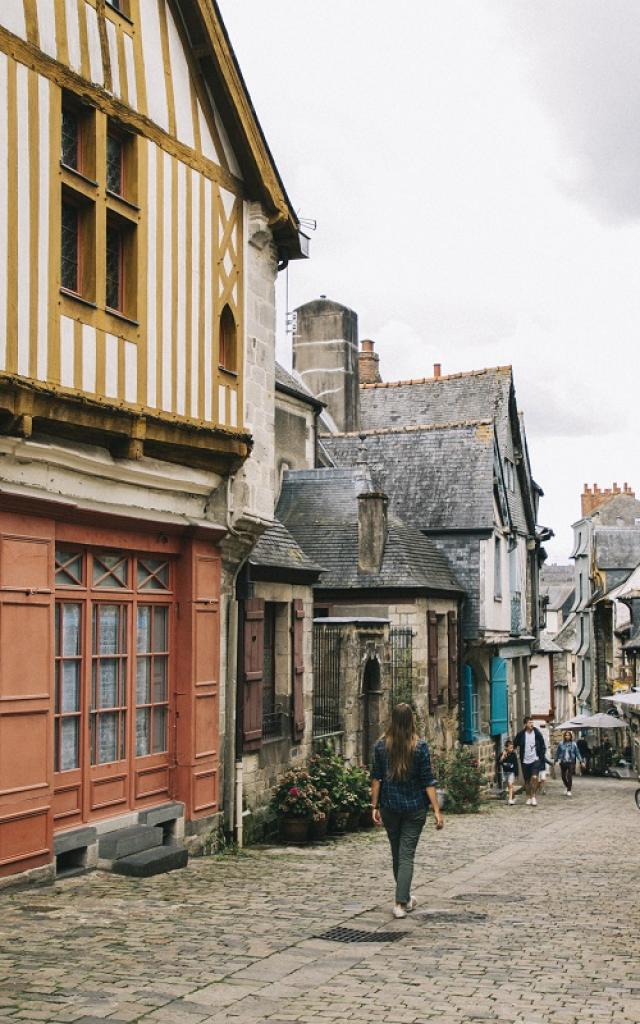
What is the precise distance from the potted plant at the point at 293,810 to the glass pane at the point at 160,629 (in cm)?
265

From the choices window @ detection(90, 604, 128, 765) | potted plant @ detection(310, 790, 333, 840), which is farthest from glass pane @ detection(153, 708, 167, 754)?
potted plant @ detection(310, 790, 333, 840)

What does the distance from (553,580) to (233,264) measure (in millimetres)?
64575

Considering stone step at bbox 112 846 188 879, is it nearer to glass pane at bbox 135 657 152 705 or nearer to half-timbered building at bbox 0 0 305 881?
half-timbered building at bbox 0 0 305 881

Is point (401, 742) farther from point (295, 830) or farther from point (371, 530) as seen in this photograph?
point (371, 530)

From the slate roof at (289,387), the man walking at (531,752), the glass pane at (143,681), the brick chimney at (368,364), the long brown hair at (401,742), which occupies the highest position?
the brick chimney at (368,364)

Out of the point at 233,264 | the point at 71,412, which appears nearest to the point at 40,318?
the point at 71,412

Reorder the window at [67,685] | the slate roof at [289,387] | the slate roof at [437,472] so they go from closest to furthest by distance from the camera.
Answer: the window at [67,685] → the slate roof at [289,387] → the slate roof at [437,472]

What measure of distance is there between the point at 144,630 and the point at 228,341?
2.83 meters

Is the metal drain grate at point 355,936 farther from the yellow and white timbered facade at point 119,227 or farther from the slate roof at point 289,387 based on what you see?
the slate roof at point 289,387

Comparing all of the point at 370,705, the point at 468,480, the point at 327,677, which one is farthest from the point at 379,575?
the point at 327,677

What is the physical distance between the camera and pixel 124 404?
9.17 meters

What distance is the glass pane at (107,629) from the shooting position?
9312mm

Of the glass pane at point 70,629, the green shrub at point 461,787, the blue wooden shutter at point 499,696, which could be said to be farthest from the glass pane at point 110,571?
the blue wooden shutter at point 499,696

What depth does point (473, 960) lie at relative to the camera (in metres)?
6.58
